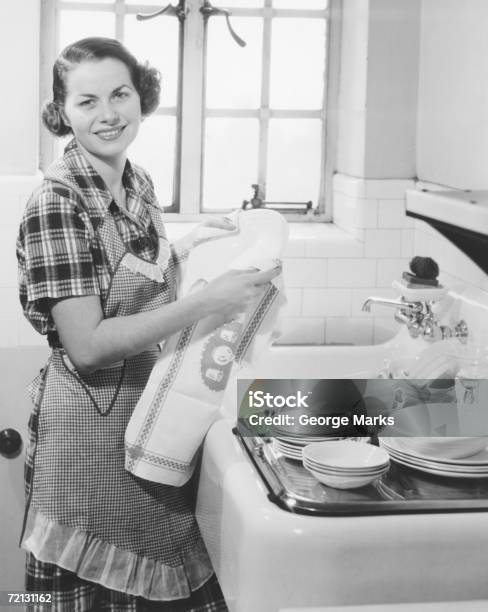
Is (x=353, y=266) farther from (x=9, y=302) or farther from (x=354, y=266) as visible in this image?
(x=9, y=302)

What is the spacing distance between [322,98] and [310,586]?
2.09 meters

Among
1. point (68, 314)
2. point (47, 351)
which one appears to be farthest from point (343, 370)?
point (68, 314)

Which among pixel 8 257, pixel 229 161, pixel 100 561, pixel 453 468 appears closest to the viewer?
pixel 453 468

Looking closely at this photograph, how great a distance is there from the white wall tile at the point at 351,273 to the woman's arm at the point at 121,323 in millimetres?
1337

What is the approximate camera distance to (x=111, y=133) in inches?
69.7

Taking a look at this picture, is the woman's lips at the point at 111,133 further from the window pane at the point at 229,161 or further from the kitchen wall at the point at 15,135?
the window pane at the point at 229,161

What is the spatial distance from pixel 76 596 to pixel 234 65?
6.26 ft

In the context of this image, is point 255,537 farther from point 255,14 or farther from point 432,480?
point 255,14

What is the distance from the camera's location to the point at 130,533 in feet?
5.82

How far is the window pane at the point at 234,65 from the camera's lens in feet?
9.95

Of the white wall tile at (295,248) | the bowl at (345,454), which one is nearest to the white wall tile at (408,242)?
the white wall tile at (295,248)

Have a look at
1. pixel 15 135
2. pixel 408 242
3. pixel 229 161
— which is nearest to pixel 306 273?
pixel 408 242

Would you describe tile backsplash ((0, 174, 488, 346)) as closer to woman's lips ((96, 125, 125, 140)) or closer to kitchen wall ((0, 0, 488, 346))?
kitchen wall ((0, 0, 488, 346))

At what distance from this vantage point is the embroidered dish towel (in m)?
1.69
